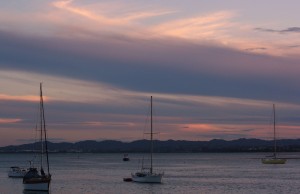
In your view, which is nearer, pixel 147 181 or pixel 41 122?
pixel 41 122

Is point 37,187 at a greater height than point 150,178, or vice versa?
point 150,178

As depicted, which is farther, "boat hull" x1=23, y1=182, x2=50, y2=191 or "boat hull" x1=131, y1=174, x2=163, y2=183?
"boat hull" x1=131, y1=174, x2=163, y2=183

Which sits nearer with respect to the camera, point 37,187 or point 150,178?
point 37,187

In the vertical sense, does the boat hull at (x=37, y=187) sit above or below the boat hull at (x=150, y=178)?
below

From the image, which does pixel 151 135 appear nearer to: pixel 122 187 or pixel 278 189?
pixel 122 187

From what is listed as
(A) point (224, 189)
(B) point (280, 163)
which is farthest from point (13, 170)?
(B) point (280, 163)

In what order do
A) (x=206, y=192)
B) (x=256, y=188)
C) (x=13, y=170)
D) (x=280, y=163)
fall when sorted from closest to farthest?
(x=206, y=192) → (x=256, y=188) → (x=13, y=170) → (x=280, y=163)

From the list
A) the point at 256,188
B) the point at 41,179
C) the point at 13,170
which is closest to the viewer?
the point at 41,179

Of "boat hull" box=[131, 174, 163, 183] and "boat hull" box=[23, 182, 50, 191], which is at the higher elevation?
"boat hull" box=[131, 174, 163, 183]

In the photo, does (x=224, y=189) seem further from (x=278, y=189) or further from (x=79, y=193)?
(x=79, y=193)

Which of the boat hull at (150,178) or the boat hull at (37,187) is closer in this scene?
the boat hull at (37,187)

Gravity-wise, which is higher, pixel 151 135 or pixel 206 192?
pixel 151 135

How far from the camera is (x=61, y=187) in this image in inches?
3127

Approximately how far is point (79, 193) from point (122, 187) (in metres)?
9.36
